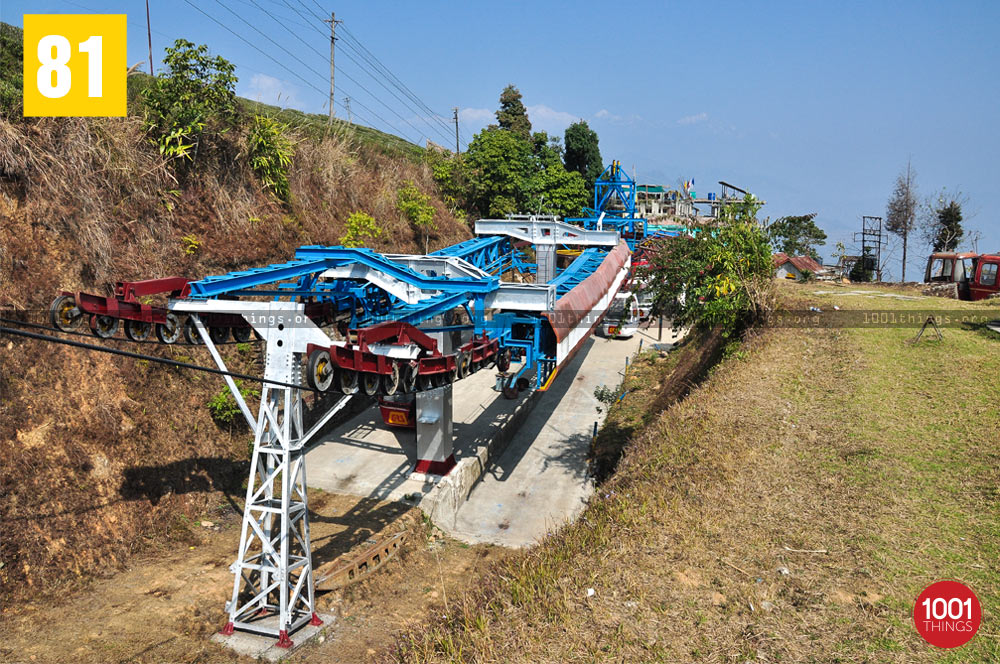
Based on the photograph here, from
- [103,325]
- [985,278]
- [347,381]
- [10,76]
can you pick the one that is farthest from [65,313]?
[985,278]

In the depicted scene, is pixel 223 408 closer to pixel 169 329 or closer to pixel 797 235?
pixel 169 329

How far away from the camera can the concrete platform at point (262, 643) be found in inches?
383

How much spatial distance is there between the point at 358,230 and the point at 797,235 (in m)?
16.7

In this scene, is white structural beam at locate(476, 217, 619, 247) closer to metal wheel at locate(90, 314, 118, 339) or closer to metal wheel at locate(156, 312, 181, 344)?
metal wheel at locate(156, 312, 181, 344)

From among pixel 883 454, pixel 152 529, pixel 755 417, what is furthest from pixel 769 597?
pixel 152 529

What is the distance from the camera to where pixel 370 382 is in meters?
10.0

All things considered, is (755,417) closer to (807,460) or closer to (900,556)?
(807,460)

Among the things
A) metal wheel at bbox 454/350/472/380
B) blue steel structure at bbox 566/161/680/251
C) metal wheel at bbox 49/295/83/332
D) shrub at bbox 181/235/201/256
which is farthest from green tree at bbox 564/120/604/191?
metal wheel at bbox 49/295/83/332

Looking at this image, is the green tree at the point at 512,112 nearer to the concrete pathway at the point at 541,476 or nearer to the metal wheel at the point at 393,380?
the concrete pathway at the point at 541,476

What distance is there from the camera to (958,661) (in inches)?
247

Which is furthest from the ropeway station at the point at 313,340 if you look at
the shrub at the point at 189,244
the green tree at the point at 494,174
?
the green tree at the point at 494,174

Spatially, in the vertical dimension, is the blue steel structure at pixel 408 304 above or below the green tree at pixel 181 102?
below

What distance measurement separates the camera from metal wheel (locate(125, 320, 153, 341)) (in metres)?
10.1

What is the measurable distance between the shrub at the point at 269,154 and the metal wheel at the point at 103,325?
14.1m
